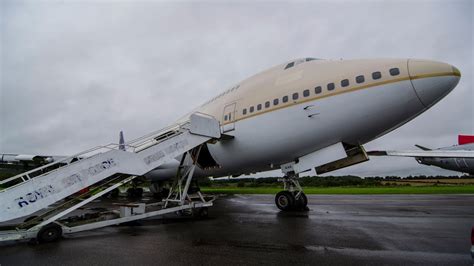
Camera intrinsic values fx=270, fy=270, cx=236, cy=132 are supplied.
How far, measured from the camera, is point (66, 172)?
20.7ft

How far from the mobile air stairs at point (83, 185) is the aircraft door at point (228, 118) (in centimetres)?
67

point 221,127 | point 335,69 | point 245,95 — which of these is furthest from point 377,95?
point 221,127

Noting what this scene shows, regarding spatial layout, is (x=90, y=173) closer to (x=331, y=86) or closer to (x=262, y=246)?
(x=262, y=246)

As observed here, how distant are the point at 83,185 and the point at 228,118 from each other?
540cm

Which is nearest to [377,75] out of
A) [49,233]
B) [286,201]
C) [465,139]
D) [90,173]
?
[286,201]

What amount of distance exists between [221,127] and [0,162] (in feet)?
56.1

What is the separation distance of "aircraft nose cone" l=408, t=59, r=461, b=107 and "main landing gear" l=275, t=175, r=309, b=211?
199 inches

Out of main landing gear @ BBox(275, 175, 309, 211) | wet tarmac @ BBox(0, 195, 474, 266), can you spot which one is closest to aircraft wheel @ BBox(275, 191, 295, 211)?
main landing gear @ BBox(275, 175, 309, 211)

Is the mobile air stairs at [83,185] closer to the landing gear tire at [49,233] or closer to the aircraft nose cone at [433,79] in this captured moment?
the landing gear tire at [49,233]

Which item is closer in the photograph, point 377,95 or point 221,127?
point 377,95

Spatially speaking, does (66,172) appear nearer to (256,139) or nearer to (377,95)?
(256,139)

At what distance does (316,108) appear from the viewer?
777 centimetres

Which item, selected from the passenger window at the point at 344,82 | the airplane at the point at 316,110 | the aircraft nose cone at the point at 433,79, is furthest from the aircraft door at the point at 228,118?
the aircraft nose cone at the point at 433,79

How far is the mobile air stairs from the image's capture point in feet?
18.9
